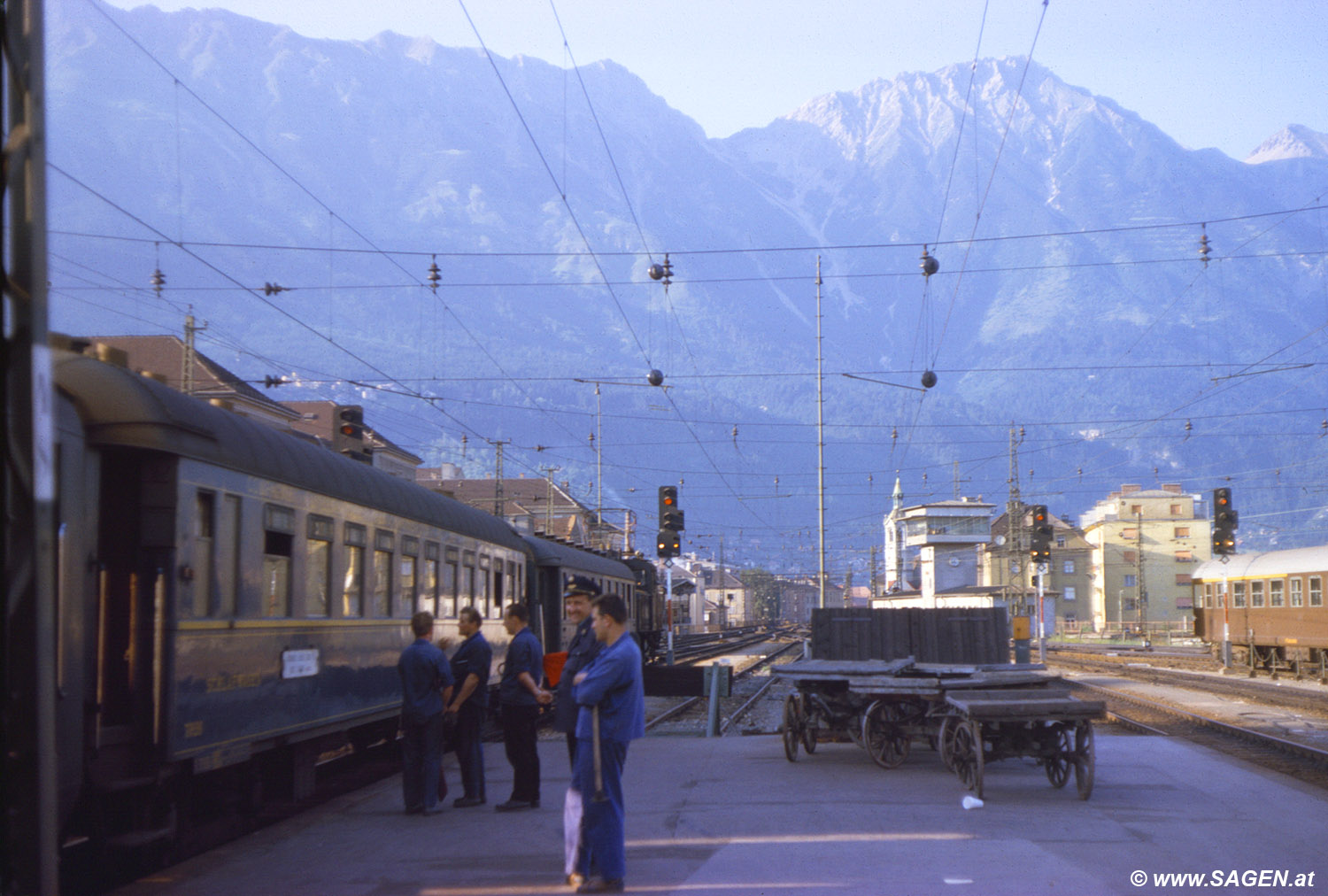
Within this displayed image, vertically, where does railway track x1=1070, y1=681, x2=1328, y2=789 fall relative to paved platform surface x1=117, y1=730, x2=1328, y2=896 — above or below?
below

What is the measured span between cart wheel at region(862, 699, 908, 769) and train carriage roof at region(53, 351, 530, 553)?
18.1 ft

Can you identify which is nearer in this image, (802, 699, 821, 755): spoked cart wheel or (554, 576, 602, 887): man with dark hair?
(554, 576, 602, 887): man with dark hair

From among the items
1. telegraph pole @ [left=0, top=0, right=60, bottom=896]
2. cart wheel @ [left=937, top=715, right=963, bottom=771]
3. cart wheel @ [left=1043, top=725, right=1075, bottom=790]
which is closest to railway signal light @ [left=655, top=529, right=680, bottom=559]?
cart wheel @ [left=937, top=715, right=963, bottom=771]

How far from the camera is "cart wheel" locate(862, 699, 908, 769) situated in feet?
41.2

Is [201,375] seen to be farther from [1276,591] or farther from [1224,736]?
[1224,736]

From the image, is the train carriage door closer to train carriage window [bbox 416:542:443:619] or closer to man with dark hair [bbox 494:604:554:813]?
man with dark hair [bbox 494:604:554:813]

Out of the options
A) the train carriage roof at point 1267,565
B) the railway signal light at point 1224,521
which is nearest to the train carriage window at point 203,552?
the railway signal light at point 1224,521

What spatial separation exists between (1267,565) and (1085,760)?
27687 millimetres

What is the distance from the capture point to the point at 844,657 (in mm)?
16719

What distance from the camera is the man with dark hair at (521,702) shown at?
984 centimetres

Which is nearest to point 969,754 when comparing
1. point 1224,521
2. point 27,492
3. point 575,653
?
point 575,653

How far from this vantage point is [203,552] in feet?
28.4

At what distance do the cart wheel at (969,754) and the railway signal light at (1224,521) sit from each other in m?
21.0

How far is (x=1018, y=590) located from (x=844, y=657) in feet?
141
